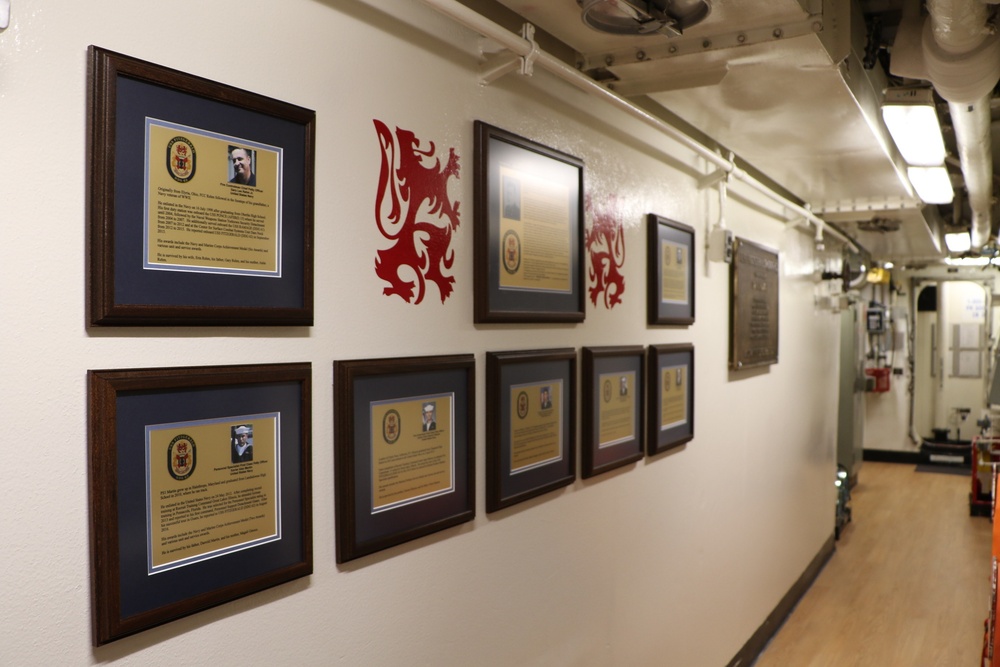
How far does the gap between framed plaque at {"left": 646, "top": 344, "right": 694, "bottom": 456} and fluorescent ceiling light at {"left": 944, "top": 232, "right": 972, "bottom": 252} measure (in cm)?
463

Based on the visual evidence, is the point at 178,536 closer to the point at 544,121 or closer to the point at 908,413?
the point at 544,121

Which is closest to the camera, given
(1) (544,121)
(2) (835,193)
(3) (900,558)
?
(1) (544,121)

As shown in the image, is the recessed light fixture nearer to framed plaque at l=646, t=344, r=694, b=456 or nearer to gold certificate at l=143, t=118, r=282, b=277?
gold certificate at l=143, t=118, r=282, b=277

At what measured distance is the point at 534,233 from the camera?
198cm

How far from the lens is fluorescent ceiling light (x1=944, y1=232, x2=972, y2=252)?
6395 millimetres

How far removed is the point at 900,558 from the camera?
231 inches

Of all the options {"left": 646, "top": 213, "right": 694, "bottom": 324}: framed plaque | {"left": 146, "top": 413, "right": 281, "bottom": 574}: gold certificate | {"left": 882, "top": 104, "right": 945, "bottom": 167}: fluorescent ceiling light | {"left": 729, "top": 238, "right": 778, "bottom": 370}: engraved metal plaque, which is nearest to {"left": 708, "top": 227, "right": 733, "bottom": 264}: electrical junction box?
{"left": 646, "top": 213, "right": 694, "bottom": 324}: framed plaque

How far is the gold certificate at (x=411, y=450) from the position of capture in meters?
1.52

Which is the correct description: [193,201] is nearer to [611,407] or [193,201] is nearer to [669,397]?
[611,407]

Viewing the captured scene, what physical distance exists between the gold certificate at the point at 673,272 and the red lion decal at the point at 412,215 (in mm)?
1219

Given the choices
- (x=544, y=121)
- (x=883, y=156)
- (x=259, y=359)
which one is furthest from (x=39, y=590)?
(x=883, y=156)

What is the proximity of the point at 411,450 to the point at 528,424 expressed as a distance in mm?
470

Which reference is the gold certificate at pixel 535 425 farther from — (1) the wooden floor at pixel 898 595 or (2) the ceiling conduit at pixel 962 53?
(1) the wooden floor at pixel 898 595

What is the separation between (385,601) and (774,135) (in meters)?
2.41
